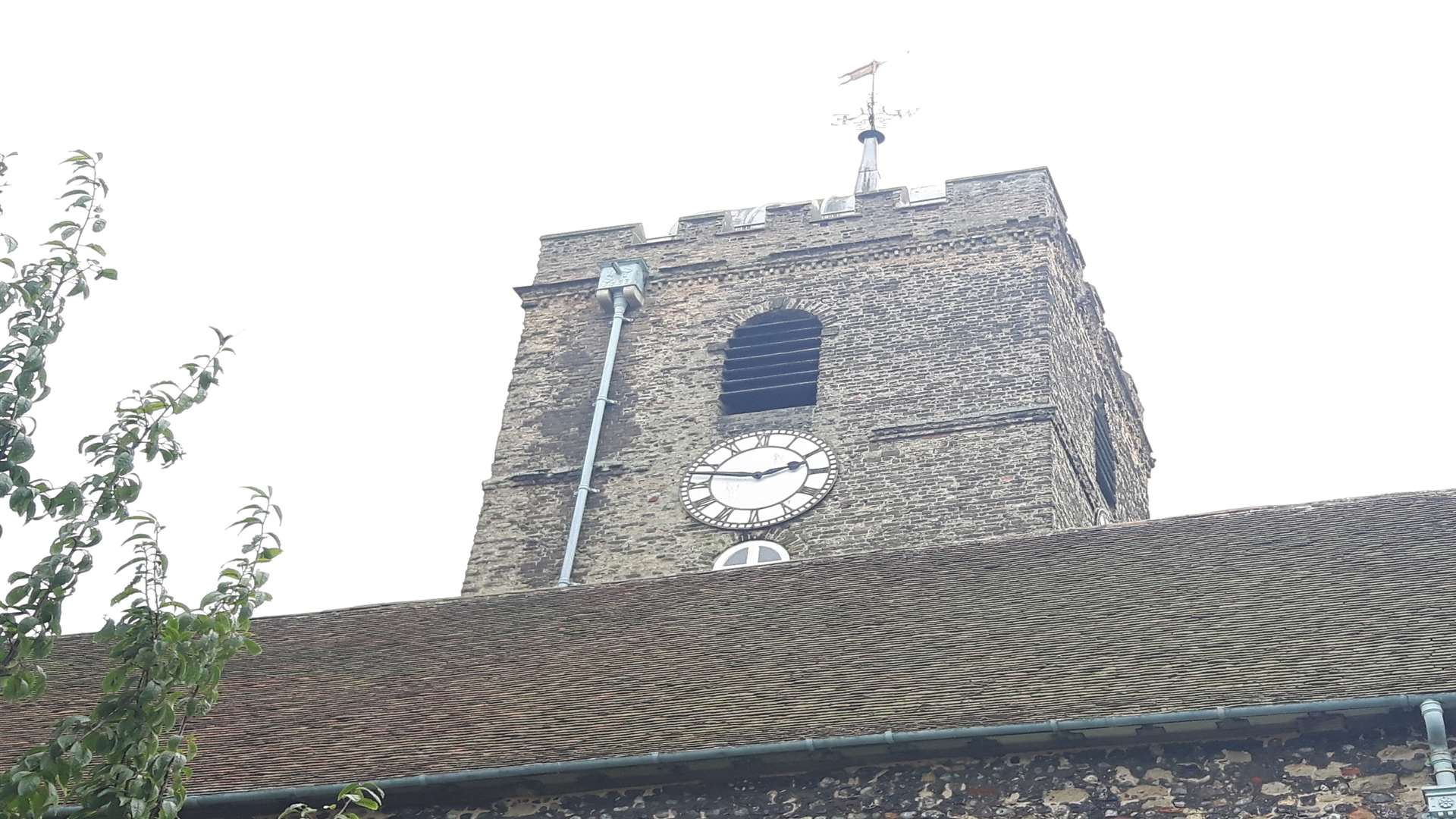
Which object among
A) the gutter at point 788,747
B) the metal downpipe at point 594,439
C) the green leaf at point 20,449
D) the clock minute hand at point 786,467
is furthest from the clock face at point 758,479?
the green leaf at point 20,449

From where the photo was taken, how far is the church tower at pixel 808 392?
19.7 metres

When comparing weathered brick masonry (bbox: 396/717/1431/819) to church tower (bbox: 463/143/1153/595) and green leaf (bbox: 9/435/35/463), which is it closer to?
green leaf (bbox: 9/435/35/463)

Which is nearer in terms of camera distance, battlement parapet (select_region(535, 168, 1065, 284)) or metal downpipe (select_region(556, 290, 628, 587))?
metal downpipe (select_region(556, 290, 628, 587))

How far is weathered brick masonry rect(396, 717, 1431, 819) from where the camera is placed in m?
9.45

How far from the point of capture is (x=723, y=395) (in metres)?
21.1

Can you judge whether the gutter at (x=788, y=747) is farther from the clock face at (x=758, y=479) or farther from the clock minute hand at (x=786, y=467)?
the clock minute hand at (x=786, y=467)

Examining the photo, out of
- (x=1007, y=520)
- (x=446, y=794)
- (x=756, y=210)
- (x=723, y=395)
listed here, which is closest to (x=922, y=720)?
(x=446, y=794)

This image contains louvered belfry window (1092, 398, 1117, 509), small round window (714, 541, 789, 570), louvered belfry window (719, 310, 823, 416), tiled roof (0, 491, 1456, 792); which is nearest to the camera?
tiled roof (0, 491, 1456, 792)

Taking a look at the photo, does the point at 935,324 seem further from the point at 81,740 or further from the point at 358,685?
the point at 81,740

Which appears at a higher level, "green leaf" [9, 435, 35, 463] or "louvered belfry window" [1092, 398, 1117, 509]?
"louvered belfry window" [1092, 398, 1117, 509]

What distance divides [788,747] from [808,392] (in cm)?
1099

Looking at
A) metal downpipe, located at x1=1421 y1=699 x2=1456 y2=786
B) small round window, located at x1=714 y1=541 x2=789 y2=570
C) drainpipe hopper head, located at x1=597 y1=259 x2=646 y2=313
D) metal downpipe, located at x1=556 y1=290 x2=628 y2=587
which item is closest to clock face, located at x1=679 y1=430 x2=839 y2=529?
small round window, located at x1=714 y1=541 x2=789 y2=570

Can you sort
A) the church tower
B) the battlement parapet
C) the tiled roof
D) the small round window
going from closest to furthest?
the tiled roof, the small round window, the church tower, the battlement parapet

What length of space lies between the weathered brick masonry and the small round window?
868 cm
